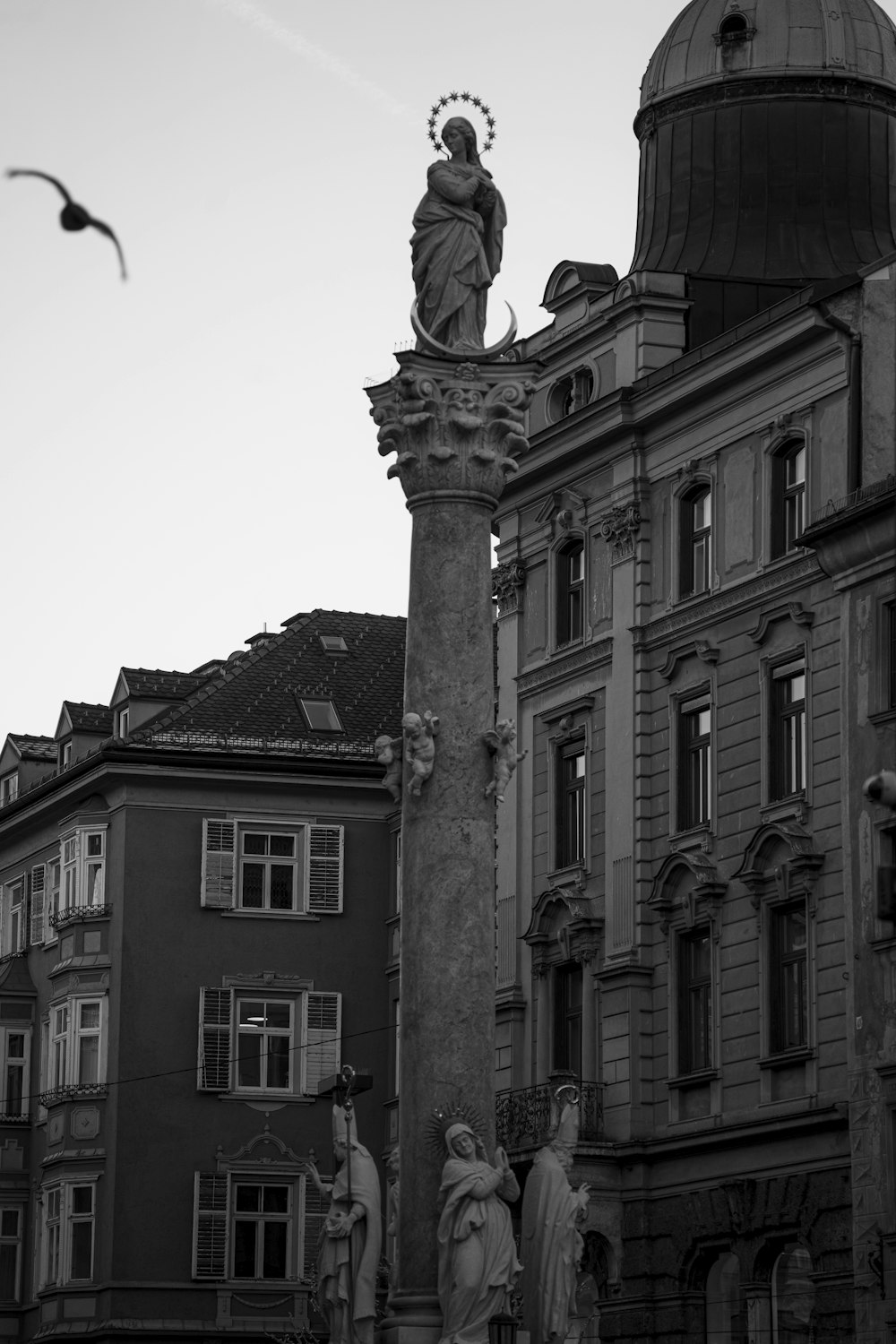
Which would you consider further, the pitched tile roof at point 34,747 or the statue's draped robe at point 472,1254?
the pitched tile roof at point 34,747

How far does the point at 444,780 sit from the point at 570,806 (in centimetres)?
2205

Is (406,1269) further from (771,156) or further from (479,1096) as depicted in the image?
(771,156)

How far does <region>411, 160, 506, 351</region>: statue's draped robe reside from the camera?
27203 millimetres

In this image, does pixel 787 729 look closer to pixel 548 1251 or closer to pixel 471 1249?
pixel 548 1251

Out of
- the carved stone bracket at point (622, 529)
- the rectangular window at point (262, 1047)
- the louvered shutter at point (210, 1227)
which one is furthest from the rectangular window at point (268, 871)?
the carved stone bracket at point (622, 529)

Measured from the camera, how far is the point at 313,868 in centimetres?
5756

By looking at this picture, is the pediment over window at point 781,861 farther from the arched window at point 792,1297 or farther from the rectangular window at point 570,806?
the rectangular window at point 570,806

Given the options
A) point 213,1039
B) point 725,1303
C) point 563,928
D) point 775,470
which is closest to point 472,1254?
point 725,1303

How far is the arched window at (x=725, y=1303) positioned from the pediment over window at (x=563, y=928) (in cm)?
572

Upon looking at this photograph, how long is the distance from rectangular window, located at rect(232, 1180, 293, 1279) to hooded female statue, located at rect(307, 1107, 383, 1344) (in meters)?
29.5

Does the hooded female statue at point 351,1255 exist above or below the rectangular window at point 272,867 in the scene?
below

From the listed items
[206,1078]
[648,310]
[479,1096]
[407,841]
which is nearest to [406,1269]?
[479,1096]

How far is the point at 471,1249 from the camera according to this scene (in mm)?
24281

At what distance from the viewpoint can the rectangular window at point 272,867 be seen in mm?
56781
